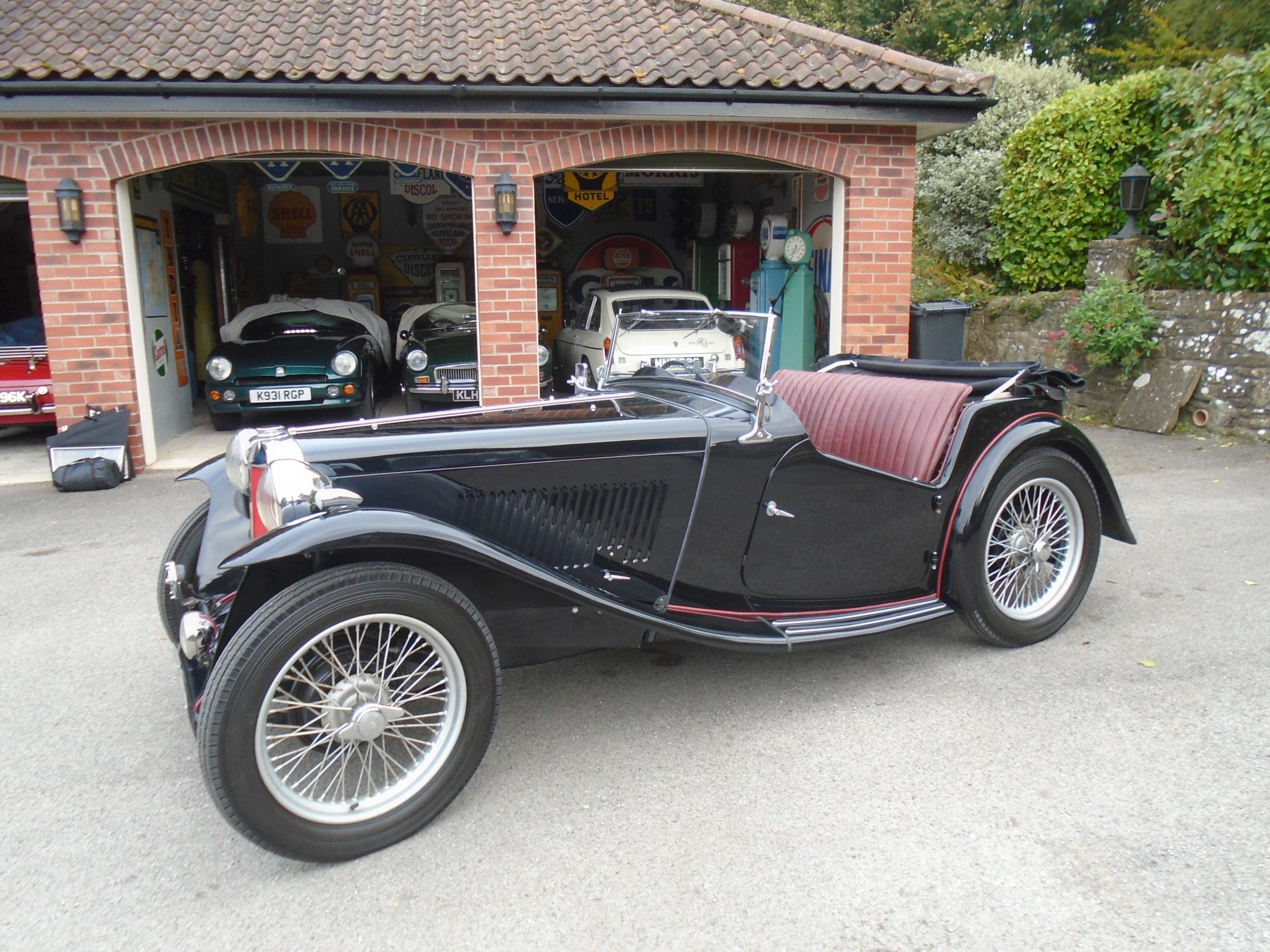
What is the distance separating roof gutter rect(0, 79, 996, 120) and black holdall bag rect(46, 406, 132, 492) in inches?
95.7

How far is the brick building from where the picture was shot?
7.32 m

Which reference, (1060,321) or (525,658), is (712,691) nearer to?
(525,658)

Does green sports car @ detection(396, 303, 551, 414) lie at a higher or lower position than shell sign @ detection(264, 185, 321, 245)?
lower

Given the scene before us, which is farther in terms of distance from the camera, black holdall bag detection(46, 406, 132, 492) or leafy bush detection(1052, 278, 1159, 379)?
leafy bush detection(1052, 278, 1159, 379)

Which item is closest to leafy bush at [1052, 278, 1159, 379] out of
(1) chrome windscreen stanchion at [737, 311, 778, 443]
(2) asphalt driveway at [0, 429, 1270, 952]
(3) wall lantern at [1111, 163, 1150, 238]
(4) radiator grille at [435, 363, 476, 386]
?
(3) wall lantern at [1111, 163, 1150, 238]

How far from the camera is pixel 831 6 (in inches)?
857

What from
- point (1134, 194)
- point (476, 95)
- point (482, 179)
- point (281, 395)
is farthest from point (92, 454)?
point (1134, 194)

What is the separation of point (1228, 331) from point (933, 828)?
715 centimetres

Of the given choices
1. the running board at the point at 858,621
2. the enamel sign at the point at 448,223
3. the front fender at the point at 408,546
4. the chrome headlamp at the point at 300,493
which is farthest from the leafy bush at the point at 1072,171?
the chrome headlamp at the point at 300,493

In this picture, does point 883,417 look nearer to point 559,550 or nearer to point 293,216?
point 559,550

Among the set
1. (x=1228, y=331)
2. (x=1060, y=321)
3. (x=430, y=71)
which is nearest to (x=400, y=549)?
(x=430, y=71)

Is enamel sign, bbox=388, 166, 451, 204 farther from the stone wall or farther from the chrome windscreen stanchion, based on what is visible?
the chrome windscreen stanchion

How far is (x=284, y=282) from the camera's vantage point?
14945 mm

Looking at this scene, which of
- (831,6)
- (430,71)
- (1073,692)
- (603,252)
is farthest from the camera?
(831,6)
